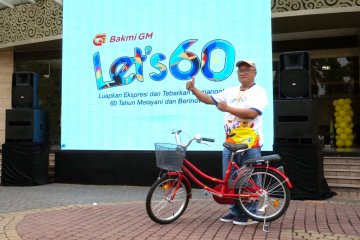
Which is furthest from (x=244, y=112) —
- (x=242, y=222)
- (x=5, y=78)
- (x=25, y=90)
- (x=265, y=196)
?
(x=5, y=78)

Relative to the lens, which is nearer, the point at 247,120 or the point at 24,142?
the point at 247,120

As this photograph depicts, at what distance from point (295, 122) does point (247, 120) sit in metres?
2.76

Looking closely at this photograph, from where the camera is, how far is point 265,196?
16.8ft

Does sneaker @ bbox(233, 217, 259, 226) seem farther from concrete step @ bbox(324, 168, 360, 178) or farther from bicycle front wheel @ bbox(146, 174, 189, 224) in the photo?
concrete step @ bbox(324, 168, 360, 178)

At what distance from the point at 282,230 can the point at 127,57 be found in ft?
19.6

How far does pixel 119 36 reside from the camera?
9.98 meters

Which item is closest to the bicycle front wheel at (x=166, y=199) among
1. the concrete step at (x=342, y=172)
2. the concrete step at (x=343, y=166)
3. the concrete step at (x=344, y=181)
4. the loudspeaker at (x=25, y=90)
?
the concrete step at (x=344, y=181)

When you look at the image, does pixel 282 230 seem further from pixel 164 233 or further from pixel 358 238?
pixel 164 233

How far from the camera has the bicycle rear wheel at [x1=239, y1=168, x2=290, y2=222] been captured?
5.12 metres

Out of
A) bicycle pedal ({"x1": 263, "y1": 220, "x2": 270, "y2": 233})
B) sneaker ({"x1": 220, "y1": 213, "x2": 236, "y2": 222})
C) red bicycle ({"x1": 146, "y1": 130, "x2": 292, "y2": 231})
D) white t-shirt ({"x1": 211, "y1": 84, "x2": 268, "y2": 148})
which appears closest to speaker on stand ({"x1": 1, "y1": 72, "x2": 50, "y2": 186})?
red bicycle ({"x1": 146, "y1": 130, "x2": 292, "y2": 231})

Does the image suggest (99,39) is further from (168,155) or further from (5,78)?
(5,78)

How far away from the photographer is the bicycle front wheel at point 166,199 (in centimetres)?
523

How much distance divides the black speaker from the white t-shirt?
2717mm

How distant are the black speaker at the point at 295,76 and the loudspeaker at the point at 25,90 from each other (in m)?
5.53
